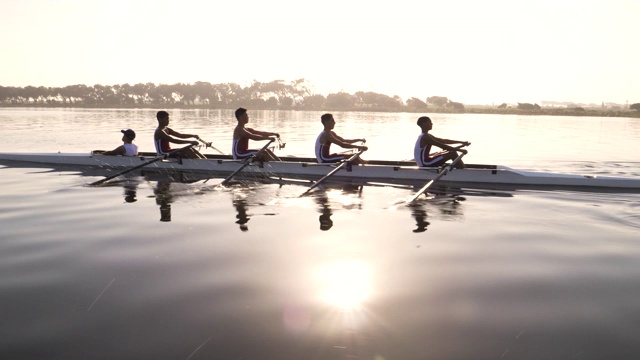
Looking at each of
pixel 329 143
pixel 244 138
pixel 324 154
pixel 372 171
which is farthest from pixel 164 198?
pixel 372 171

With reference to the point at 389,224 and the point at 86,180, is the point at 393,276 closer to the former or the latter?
the point at 389,224

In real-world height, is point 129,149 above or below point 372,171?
above

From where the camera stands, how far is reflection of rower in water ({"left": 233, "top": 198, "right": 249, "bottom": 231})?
28.9 ft

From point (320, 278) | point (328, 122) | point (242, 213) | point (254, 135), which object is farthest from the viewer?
point (254, 135)

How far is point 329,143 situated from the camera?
13.8m

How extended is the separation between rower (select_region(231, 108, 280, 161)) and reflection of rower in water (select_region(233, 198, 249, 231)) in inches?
130

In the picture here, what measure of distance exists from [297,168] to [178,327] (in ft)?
31.8

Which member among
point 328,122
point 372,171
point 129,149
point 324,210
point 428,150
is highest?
point 328,122

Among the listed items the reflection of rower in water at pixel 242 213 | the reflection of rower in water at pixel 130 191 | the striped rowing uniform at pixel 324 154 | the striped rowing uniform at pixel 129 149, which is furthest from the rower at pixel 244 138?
the striped rowing uniform at pixel 129 149

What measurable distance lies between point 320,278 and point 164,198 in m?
6.69

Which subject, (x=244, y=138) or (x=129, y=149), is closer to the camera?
(x=244, y=138)

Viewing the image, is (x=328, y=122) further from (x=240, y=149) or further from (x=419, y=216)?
(x=419, y=216)

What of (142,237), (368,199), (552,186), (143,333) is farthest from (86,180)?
(552,186)

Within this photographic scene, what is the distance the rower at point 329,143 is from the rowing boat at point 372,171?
22cm
